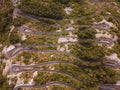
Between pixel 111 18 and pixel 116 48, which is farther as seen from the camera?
pixel 111 18

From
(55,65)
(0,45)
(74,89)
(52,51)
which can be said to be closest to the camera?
(74,89)

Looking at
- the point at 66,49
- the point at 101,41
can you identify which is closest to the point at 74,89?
the point at 66,49

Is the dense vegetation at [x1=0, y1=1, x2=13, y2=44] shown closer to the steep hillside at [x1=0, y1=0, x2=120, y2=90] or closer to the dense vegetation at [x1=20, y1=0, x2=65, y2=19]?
the steep hillside at [x1=0, y1=0, x2=120, y2=90]

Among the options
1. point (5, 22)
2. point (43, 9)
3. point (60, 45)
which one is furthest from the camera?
point (43, 9)

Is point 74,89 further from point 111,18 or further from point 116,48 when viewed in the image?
point 111,18

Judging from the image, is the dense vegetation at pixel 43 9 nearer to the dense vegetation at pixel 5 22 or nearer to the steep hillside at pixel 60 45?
the steep hillside at pixel 60 45

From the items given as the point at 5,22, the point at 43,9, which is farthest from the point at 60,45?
the point at 5,22

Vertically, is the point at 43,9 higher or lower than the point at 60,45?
higher

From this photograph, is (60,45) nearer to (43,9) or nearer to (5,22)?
(43,9)

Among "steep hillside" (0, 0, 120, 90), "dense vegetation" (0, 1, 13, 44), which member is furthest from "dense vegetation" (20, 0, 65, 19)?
"dense vegetation" (0, 1, 13, 44)

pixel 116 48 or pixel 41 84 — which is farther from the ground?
pixel 116 48

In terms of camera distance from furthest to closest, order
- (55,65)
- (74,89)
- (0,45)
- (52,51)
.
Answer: (0,45) < (52,51) < (55,65) < (74,89)
